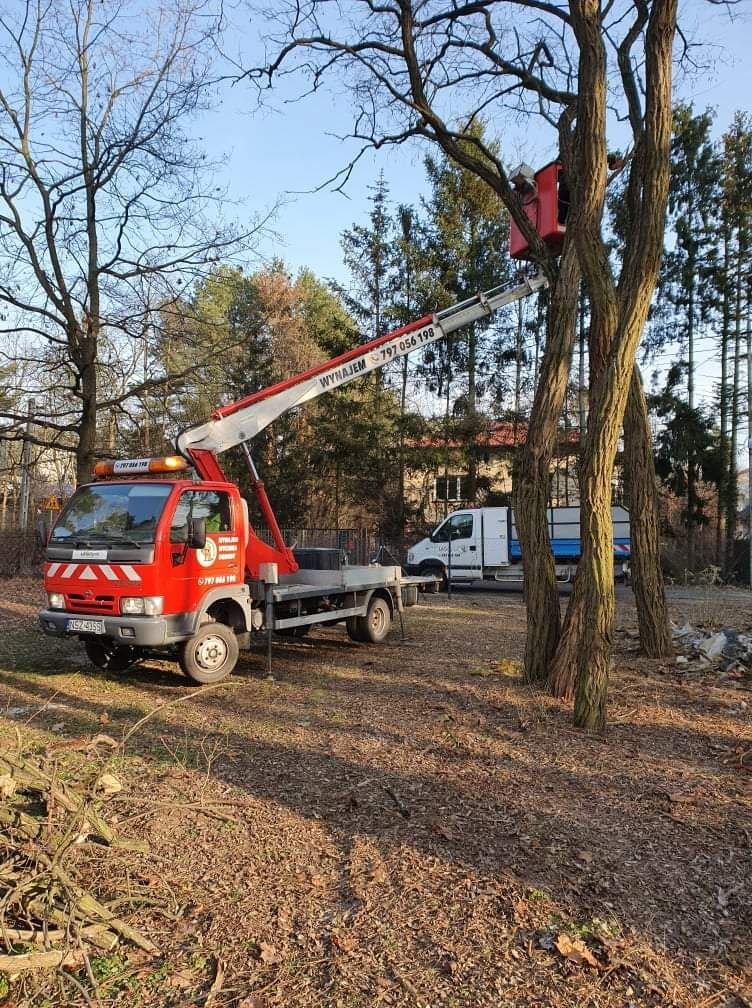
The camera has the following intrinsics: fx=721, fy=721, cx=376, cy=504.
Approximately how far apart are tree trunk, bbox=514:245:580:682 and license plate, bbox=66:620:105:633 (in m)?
4.27

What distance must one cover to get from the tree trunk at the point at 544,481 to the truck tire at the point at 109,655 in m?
4.56

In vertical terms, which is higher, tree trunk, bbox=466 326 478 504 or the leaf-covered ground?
tree trunk, bbox=466 326 478 504

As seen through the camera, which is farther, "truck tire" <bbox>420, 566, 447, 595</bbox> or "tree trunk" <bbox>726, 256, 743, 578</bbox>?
"tree trunk" <bbox>726, 256, 743, 578</bbox>

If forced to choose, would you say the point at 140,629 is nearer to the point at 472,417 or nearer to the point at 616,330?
the point at 616,330

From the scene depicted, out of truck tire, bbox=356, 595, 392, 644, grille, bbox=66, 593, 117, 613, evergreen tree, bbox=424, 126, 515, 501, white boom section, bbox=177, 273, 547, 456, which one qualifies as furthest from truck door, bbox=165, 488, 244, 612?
evergreen tree, bbox=424, 126, 515, 501

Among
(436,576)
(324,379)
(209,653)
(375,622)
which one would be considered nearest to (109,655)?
(209,653)

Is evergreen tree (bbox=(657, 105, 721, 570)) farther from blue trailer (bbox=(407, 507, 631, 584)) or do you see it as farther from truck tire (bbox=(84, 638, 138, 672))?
truck tire (bbox=(84, 638, 138, 672))

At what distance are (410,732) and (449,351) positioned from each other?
2366cm

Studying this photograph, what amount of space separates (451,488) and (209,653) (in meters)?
20.8

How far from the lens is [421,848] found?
3754 mm

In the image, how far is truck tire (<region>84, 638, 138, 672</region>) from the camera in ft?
27.5

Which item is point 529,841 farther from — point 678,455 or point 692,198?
point 692,198

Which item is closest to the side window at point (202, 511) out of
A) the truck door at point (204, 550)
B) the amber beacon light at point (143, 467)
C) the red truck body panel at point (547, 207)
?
the truck door at point (204, 550)

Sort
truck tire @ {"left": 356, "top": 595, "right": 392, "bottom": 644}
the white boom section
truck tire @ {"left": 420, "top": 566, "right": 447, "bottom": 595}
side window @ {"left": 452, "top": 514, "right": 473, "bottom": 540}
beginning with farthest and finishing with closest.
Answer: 1. side window @ {"left": 452, "top": 514, "right": 473, "bottom": 540}
2. truck tire @ {"left": 420, "top": 566, "right": 447, "bottom": 595}
3. truck tire @ {"left": 356, "top": 595, "right": 392, "bottom": 644}
4. the white boom section
